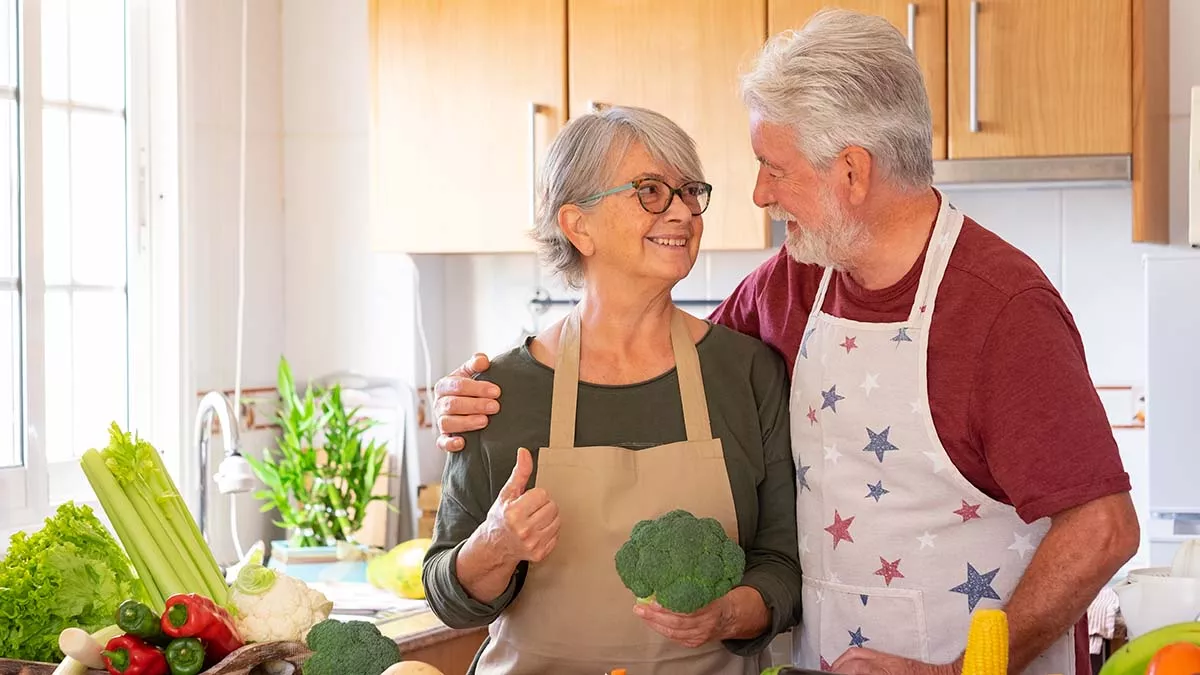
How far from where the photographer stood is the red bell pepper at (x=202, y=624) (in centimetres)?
160

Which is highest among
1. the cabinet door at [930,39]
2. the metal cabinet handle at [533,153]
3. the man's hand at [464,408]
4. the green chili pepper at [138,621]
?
the cabinet door at [930,39]

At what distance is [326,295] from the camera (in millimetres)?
3627

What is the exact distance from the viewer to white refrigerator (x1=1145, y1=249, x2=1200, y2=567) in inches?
111

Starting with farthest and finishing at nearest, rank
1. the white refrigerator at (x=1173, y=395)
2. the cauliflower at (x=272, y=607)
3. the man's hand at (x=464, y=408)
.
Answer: the white refrigerator at (x=1173, y=395)
the man's hand at (x=464, y=408)
the cauliflower at (x=272, y=607)

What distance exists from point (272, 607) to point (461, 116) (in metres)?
1.84

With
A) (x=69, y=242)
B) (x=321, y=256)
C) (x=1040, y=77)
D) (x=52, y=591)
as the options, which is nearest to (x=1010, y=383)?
(x=52, y=591)

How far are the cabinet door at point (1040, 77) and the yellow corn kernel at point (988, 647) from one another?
1880mm

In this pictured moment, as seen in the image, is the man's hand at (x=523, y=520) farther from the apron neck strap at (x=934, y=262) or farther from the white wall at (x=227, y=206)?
the white wall at (x=227, y=206)

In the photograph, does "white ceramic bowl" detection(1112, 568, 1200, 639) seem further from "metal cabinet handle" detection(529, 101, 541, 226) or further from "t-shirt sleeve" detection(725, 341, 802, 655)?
"metal cabinet handle" detection(529, 101, 541, 226)

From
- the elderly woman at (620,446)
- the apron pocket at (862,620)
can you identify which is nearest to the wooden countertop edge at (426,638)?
the elderly woman at (620,446)

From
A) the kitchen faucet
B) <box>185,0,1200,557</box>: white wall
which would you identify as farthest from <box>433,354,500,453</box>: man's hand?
<box>185,0,1200,557</box>: white wall

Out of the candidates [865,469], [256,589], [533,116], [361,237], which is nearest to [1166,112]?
[533,116]

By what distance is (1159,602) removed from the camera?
1653mm

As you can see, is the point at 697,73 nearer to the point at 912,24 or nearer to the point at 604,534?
the point at 912,24
